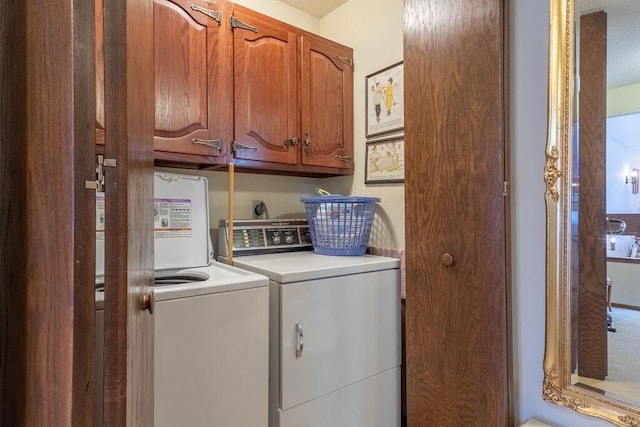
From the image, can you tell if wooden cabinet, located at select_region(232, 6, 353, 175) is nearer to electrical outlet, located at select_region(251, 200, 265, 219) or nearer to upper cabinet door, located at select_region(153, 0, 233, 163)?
upper cabinet door, located at select_region(153, 0, 233, 163)

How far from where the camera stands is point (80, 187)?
42 cm

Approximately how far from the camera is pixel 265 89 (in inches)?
72.7

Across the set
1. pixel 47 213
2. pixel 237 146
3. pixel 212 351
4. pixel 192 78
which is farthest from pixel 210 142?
pixel 47 213

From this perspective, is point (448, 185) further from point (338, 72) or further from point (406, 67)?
point (338, 72)

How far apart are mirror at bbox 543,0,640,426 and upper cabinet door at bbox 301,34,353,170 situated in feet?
3.97

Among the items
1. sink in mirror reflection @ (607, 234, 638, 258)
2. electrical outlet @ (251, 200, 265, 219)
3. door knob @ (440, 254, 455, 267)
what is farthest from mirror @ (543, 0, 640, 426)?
electrical outlet @ (251, 200, 265, 219)

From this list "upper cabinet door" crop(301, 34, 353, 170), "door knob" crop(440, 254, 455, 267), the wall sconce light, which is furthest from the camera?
"upper cabinet door" crop(301, 34, 353, 170)

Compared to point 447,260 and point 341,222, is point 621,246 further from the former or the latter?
point 341,222

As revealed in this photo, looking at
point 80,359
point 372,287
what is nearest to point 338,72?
point 372,287

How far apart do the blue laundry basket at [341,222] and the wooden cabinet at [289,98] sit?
0.31 meters

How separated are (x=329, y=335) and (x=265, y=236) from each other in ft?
2.29

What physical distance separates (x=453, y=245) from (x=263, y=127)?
1129 millimetres

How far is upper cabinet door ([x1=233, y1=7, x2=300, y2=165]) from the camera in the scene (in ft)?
5.77

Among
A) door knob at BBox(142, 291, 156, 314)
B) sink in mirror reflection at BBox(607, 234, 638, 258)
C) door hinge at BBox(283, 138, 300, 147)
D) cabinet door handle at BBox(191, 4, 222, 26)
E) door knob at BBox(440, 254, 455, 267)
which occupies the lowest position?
door knob at BBox(142, 291, 156, 314)
